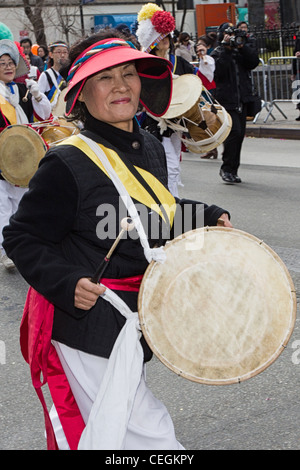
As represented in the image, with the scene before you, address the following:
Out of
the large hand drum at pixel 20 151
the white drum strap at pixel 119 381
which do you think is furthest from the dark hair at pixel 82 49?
the large hand drum at pixel 20 151

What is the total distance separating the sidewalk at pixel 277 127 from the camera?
50.4 feet

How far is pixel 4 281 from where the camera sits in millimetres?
6699

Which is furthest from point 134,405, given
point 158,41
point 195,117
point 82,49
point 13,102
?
point 158,41

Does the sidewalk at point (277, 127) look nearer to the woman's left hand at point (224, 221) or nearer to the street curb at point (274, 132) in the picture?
the street curb at point (274, 132)

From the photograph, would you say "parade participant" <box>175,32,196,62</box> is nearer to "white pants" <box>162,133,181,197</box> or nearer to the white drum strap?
"white pants" <box>162,133,181,197</box>

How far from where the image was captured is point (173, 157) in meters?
7.99

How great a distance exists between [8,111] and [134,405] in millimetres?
4675

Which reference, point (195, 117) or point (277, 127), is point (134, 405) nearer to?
point (195, 117)

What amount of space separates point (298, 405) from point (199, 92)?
12.5 ft

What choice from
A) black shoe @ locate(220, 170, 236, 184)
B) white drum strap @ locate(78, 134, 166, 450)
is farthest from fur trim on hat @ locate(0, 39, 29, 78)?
white drum strap @ locate(78, 134, 166, 450)
